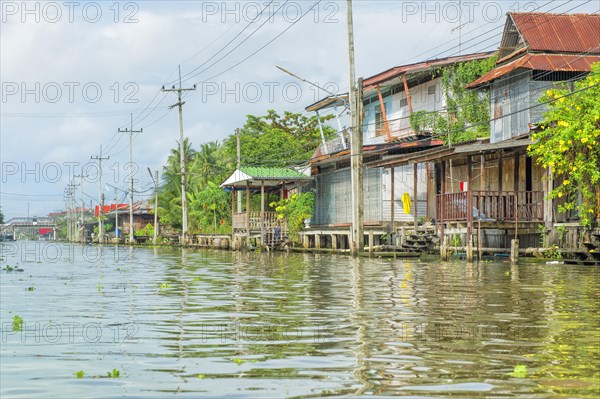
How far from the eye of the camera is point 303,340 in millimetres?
10445

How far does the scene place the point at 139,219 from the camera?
130 metres

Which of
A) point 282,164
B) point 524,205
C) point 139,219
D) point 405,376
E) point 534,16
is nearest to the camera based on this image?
point 405,376

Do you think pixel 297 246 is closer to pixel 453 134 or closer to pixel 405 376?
pixel 453 134

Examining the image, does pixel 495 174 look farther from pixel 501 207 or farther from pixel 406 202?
pixel 406 202

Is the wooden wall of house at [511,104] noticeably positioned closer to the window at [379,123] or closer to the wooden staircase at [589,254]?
the wooden staircase at [589,254]

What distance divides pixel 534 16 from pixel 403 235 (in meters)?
10.4

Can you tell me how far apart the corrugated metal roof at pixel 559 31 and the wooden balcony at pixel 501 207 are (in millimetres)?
6170

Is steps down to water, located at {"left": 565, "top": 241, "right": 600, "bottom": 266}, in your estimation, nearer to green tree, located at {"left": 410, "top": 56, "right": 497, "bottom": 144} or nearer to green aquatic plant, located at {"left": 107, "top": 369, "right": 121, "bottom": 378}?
green tree, located at {"left": 410, "top": 56, "right": 497, "bottom": 144}

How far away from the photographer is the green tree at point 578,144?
28297mm

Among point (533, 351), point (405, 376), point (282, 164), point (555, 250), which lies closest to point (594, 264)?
point (555, 250)

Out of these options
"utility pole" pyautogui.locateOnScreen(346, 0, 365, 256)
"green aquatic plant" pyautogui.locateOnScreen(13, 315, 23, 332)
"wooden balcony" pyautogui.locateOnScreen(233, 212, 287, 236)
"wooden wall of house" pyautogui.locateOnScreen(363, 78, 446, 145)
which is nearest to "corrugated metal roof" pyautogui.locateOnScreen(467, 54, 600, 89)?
"utility pole" pyautogui.locateOnScreen(346, 0, 365, 256)

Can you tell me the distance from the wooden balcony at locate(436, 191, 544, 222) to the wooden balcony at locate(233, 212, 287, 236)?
1917cm

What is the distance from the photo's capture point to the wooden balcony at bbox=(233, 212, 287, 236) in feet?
169

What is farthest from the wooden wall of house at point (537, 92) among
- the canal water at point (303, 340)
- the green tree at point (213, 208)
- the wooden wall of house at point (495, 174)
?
the green tree at point (213, 208)
